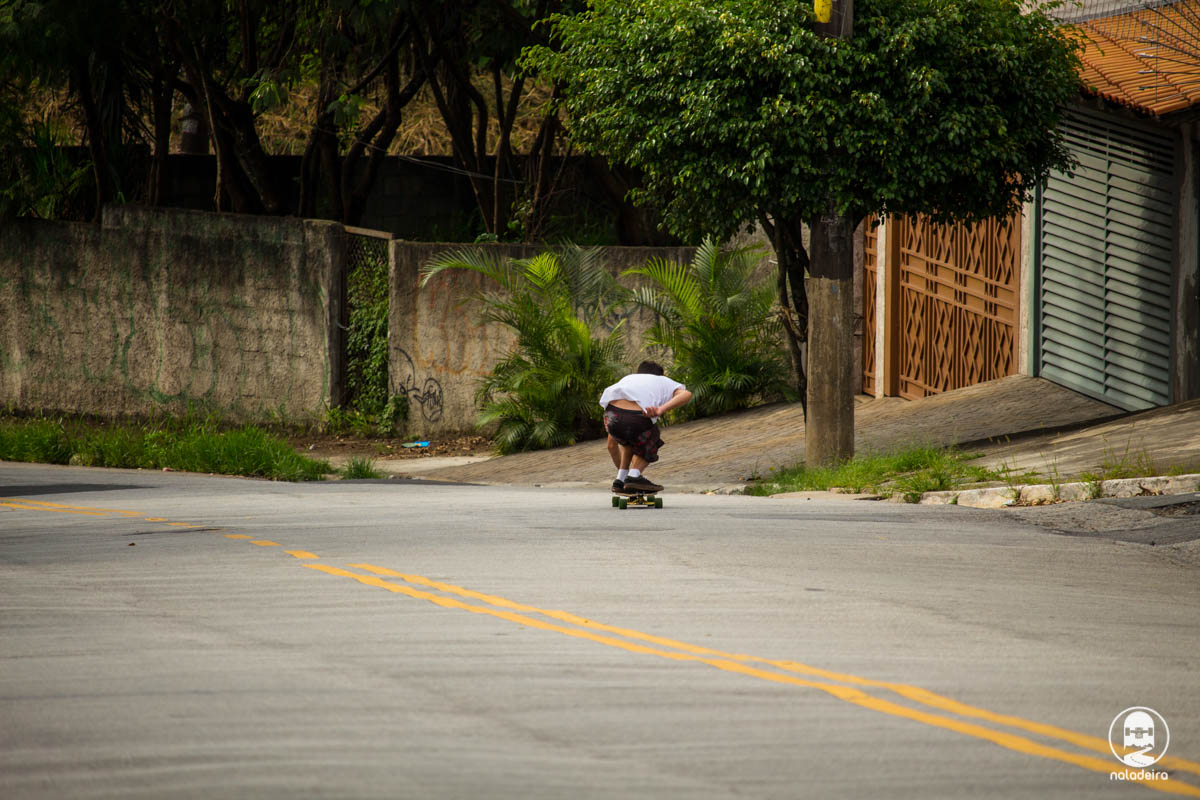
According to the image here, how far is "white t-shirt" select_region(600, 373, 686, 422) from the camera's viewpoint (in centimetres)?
1267

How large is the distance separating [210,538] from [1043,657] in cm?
609

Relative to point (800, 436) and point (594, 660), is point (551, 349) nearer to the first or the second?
point (800, 436)

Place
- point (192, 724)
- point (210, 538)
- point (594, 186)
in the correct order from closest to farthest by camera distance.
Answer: point (192, 724) → point (210, 538) → point (594, 186)

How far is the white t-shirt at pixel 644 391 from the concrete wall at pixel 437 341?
9.06m

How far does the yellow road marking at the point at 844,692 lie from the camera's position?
4566mm

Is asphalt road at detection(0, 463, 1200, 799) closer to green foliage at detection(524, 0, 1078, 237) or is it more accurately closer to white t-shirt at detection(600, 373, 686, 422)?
white t-shirt at detection(600, 373, 686, 422)

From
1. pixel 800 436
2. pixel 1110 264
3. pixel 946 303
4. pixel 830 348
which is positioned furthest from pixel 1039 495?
pixel 946 303

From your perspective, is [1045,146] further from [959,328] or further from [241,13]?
[241,13]

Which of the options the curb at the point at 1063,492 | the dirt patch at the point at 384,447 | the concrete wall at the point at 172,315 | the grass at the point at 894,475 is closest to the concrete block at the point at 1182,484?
the curb at the point at 1063,492

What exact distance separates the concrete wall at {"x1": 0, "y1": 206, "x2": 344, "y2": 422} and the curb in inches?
507

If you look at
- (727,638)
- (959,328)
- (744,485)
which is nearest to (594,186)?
(959,328)

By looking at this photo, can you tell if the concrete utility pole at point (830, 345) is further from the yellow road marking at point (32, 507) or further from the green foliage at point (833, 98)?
the yellow road marking at point (32, 507)

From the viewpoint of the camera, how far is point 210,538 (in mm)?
10180

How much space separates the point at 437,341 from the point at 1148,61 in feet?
35.1
